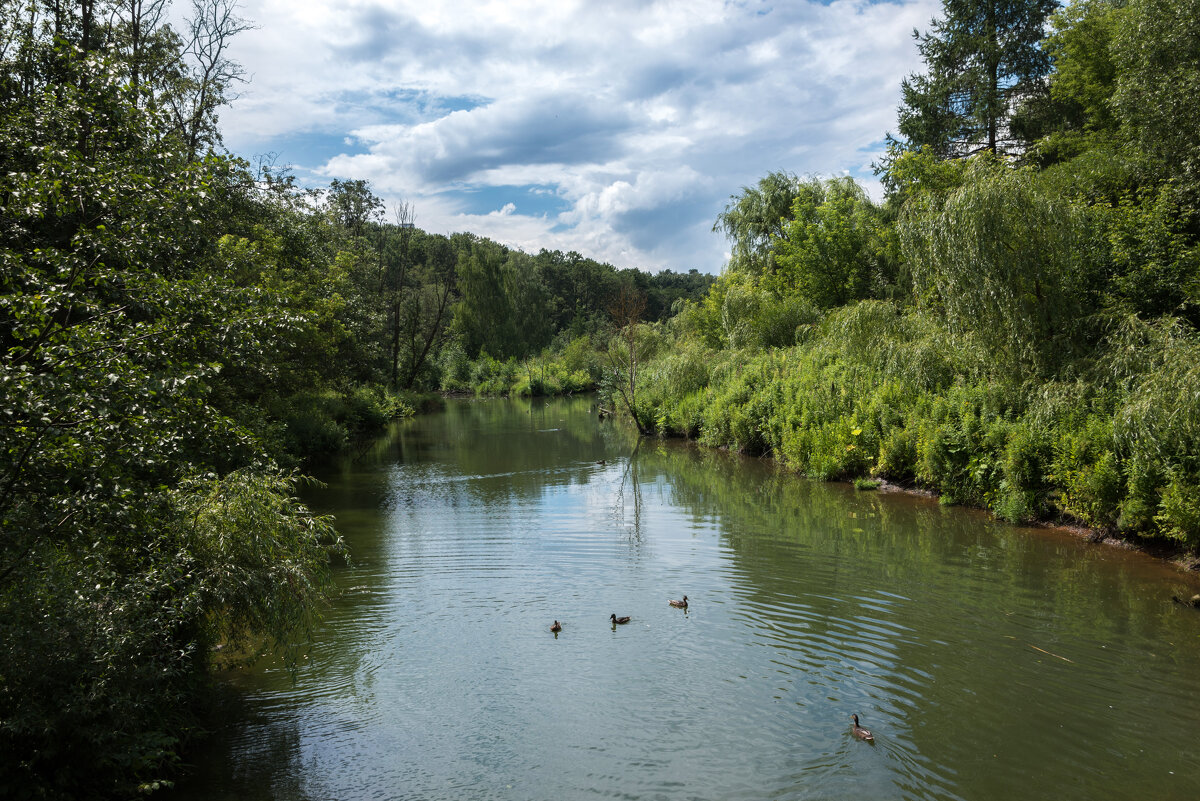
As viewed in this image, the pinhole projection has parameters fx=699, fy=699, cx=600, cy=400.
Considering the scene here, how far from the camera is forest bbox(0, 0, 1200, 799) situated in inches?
190

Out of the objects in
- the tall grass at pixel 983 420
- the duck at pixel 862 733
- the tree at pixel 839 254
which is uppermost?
the tree at pixel 839 254

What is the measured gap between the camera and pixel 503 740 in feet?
20.3

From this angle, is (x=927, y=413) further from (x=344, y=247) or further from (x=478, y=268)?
(x=478, y=268)

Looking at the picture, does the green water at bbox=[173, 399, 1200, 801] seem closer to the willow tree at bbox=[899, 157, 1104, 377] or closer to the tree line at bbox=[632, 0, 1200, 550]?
the tree line at bbox=[632, 0, 1200, 550]

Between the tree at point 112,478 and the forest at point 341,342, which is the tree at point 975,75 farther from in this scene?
the tree at point 112,478

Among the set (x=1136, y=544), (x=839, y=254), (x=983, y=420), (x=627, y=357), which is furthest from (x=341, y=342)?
(x=1136, y=544)

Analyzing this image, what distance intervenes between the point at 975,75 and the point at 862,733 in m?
25.9

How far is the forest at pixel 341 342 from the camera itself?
4836 millimetres

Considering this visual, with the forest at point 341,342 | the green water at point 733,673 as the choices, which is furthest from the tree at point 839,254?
the green water at point 733,673

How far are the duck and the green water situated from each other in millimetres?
114

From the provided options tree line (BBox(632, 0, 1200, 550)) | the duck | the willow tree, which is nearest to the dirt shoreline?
tree line (BBox(632, 0, 1200, 550))

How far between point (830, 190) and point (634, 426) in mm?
13912

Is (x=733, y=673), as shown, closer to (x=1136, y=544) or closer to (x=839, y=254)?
(x=1136, y=544)

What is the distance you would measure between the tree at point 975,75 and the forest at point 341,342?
0.10 m
